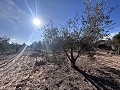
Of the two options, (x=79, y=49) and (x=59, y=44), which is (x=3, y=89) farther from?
(x=79, y=49)

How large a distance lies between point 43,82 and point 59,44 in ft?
16.2

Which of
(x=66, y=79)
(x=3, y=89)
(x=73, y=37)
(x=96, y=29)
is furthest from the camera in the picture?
(x=73, y=37)

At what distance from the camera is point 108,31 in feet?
45.0

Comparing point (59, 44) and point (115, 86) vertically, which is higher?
point (59, 44)

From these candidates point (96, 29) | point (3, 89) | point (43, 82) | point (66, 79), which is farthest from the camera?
point (96, 29)

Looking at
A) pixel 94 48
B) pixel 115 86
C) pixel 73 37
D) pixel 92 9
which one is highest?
pixel 92 9

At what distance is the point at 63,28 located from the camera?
15.3 meters

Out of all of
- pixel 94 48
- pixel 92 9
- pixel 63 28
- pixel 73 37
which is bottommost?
pixel 94 48

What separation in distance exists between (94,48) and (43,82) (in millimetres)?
6892

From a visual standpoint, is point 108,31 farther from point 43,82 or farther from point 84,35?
point 43,82

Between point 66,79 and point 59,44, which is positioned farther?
point 59,44

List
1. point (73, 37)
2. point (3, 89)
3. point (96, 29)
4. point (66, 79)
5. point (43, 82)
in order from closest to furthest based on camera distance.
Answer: point (3, 89) < point (43, 82) < point (66, 79) < point (96, 29) < point (73, 37)

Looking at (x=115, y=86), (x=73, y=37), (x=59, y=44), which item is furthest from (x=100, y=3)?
(x=115, y=86)

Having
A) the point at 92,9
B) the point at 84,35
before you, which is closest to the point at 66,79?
the point at 84,35
